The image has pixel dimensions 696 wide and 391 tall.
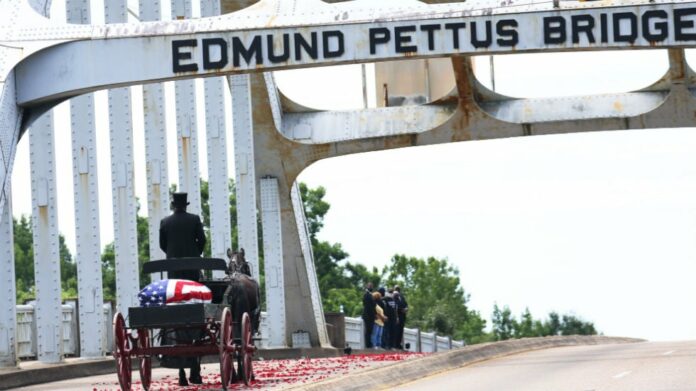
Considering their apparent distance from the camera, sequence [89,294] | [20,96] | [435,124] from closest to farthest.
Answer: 1. [20,96]
2. [89,294]
3. [435,124]

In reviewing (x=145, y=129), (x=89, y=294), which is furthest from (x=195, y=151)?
(x=89, y=294)

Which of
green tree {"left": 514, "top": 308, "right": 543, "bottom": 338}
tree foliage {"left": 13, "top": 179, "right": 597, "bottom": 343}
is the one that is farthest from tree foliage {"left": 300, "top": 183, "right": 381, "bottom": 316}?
green tree {"left": 514, "top": 308, "right": 543, "bottom": 338}

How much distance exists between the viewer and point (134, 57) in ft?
81.0

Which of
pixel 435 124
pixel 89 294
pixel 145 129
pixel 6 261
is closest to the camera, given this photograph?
pixel 6 261

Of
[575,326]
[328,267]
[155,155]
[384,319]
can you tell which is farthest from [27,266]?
[155,155]

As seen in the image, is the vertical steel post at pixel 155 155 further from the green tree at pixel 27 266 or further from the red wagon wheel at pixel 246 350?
the green tree at pixel 27 266

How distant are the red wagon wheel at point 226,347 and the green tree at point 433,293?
96.2 meters

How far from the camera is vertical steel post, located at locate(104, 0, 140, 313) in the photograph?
30.3 metres

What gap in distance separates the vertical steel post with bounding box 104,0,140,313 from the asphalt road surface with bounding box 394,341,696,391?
6.19m

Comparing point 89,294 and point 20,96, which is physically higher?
point 20,96

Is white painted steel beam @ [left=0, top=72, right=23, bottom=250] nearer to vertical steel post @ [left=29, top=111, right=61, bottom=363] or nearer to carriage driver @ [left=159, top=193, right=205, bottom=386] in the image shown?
carriage driver @ [left=159, top=193, right=205, bottom=386]

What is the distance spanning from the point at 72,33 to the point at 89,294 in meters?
6.10

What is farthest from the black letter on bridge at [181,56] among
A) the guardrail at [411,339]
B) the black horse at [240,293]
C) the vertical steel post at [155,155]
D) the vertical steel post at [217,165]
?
the guardrail at [411,339]

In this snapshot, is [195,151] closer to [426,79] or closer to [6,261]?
[6,261]
